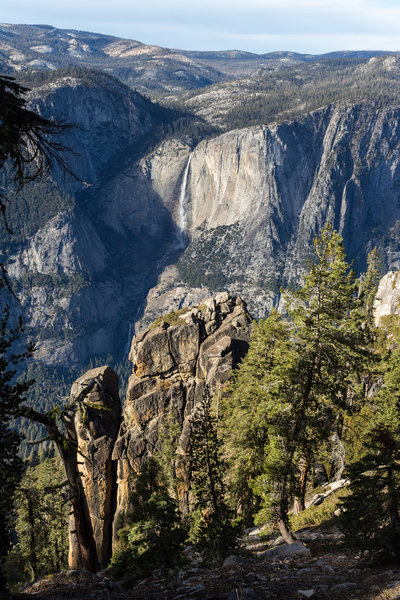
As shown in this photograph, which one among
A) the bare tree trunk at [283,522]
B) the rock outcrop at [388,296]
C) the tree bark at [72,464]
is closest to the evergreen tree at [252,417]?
the bare tree trunk at [283,522]

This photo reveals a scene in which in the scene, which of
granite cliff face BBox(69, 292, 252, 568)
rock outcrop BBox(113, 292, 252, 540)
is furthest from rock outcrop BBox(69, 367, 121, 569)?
rock outcrop BBox(113, 292, 252, 540)

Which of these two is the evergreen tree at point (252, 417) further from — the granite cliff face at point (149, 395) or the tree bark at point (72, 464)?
the granite cliff face at point (149, 395)

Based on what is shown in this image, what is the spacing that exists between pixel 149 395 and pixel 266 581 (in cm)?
4467

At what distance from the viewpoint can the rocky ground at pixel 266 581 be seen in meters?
13.9

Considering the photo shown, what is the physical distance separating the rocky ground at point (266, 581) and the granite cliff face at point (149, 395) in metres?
31.0

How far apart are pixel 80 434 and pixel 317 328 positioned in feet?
142

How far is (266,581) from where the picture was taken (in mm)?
15406

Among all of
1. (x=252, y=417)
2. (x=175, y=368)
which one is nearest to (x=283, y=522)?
(x=252, y=417)

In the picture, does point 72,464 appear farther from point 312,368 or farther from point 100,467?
point 100,467

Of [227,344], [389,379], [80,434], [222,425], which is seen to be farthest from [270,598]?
[80,434]

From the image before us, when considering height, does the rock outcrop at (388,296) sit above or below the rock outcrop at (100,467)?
above

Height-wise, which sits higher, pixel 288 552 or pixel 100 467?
pixel 288 552

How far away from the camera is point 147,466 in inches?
1049

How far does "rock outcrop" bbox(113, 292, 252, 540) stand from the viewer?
55.2 metres
